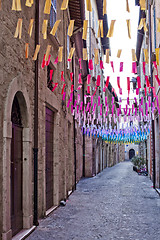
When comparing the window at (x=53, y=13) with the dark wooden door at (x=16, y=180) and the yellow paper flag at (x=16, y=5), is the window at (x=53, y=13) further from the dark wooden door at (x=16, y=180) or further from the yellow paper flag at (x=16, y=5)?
the yellow paper flag at (x=16, y=5)

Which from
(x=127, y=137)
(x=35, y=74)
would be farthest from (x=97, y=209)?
(x=127, y=137)

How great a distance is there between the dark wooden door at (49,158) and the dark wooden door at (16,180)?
228 centimetres

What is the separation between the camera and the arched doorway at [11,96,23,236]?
18.4 ft

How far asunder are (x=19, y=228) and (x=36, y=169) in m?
1.25

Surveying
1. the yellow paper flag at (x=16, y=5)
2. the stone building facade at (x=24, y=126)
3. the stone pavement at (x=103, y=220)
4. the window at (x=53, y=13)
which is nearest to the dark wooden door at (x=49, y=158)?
the stone building facade at (x=24, y=126)

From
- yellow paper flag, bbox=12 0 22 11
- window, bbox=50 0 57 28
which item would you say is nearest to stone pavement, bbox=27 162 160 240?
yellow paper flag, bbox=12 0 22 11

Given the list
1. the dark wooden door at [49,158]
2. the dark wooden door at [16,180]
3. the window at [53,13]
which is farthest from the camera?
the window at [53,13]

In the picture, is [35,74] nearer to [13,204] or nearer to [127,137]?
[13,204]

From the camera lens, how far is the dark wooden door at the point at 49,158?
8406 millimetres

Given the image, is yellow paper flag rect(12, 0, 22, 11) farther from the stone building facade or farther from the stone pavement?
the stone pavement

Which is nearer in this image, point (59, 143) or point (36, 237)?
point (36, 237)

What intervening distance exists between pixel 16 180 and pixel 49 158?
292 centimetres

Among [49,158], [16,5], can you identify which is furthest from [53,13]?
[16,5]

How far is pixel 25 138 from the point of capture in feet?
20.6
